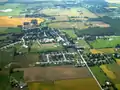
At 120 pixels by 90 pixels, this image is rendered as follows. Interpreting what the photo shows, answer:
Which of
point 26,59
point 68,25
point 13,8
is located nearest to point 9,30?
point 68,25

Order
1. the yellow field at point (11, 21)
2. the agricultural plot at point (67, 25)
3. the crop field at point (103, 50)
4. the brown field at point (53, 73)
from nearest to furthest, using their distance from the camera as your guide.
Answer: the brown field at point (53, 73) → the crop field at point (103, 50) → the agricultural plot at point (67, 25) → the yellow field at point (11, 21)

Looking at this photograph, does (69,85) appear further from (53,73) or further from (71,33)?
(71,33)

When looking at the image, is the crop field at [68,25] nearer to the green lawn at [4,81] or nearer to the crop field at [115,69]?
the crop field at [115,69]

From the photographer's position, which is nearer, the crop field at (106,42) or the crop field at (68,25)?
the crop field at (106,42)

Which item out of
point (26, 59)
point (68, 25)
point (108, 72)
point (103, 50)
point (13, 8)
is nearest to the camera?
point (108, 72)

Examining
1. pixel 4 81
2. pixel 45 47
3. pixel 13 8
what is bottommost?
pixel 45 47

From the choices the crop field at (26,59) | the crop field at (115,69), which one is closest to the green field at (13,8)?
the crop field at (26,59)
